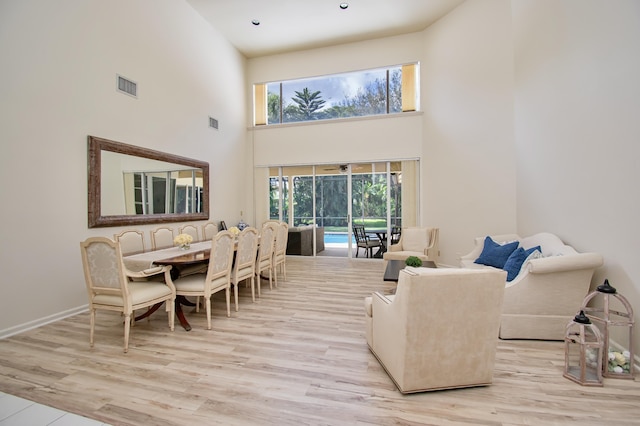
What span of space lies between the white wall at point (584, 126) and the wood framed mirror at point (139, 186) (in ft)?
19.6

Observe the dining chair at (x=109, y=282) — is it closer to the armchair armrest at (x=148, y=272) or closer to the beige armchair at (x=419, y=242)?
the armchair armrest at (x=148, y=272)

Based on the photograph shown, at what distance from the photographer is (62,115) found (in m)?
3.63

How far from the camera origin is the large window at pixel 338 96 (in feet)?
23.5

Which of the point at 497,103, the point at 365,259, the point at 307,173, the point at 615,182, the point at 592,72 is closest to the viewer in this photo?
the point at 615,182

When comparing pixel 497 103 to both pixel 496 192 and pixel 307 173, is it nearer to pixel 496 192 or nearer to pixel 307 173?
pixel 496 192

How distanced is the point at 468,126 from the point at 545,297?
12.6 feet

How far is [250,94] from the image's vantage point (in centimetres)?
816

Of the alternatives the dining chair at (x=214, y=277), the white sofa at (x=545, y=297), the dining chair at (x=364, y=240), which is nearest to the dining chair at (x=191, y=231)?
the dining chair at (x=214, y=277)

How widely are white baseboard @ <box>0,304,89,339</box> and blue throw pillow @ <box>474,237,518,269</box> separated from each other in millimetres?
5672

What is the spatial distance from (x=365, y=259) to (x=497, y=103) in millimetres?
4273

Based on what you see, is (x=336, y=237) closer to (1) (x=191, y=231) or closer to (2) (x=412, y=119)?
(2) (x=412, y=119)

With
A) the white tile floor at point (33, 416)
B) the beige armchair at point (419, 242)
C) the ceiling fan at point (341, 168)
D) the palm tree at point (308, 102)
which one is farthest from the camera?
the palm tree at point (308, 102)

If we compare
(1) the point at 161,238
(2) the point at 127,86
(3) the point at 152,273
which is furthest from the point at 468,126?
(2) the point at 127,86

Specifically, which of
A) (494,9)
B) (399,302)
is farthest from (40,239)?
(494,9)
